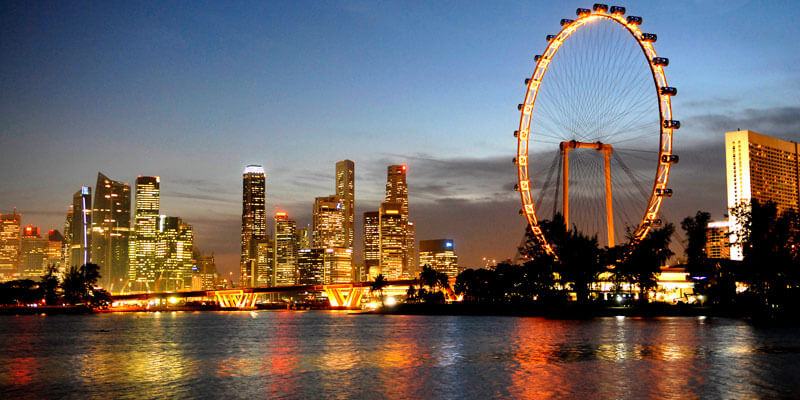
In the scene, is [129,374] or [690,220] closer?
[129,374]

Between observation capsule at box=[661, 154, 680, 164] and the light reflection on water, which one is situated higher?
observation capsule at box=[661, 154, 680, 164]

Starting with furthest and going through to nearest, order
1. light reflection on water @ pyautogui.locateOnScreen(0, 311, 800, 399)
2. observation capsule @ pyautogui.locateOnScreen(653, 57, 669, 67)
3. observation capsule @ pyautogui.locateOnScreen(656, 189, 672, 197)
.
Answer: observation capsule @ pyautogui.locateOnScreen(656, 189, 672, 197) → observation capsule @ pyautogui.locateOnScreen(653, 57, 669, 67) → light reflection on water @ pyautogui.locateOnScreen(0, 311, 800, 399)

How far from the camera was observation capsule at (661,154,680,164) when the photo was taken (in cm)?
10575

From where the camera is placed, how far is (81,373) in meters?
54.1

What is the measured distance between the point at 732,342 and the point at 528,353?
20.1 meters

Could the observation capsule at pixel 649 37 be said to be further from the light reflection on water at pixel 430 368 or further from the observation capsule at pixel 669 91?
the light reflection on water at pixel 430 368

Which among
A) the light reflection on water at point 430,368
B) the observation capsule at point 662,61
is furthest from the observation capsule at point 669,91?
the light reflection on water at point 430,368

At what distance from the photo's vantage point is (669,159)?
106 meters

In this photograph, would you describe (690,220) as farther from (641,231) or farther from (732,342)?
(732,342)

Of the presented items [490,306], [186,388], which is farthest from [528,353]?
[490,306]

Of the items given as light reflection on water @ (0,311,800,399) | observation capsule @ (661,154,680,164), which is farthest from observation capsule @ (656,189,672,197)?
light reflection on water @ (0,311,800,399)

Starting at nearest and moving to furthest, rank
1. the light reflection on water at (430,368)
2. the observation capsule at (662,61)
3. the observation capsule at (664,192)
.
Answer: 1. the light reflection on water at (430,368)
2. the observation capsule at (662,61)
3. the observation capsule at (664,192)

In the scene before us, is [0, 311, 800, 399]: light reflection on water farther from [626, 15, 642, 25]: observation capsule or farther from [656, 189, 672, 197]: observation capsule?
[626, 15, 642, 25]: observation capsule

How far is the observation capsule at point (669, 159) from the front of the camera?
10575 centimetres
